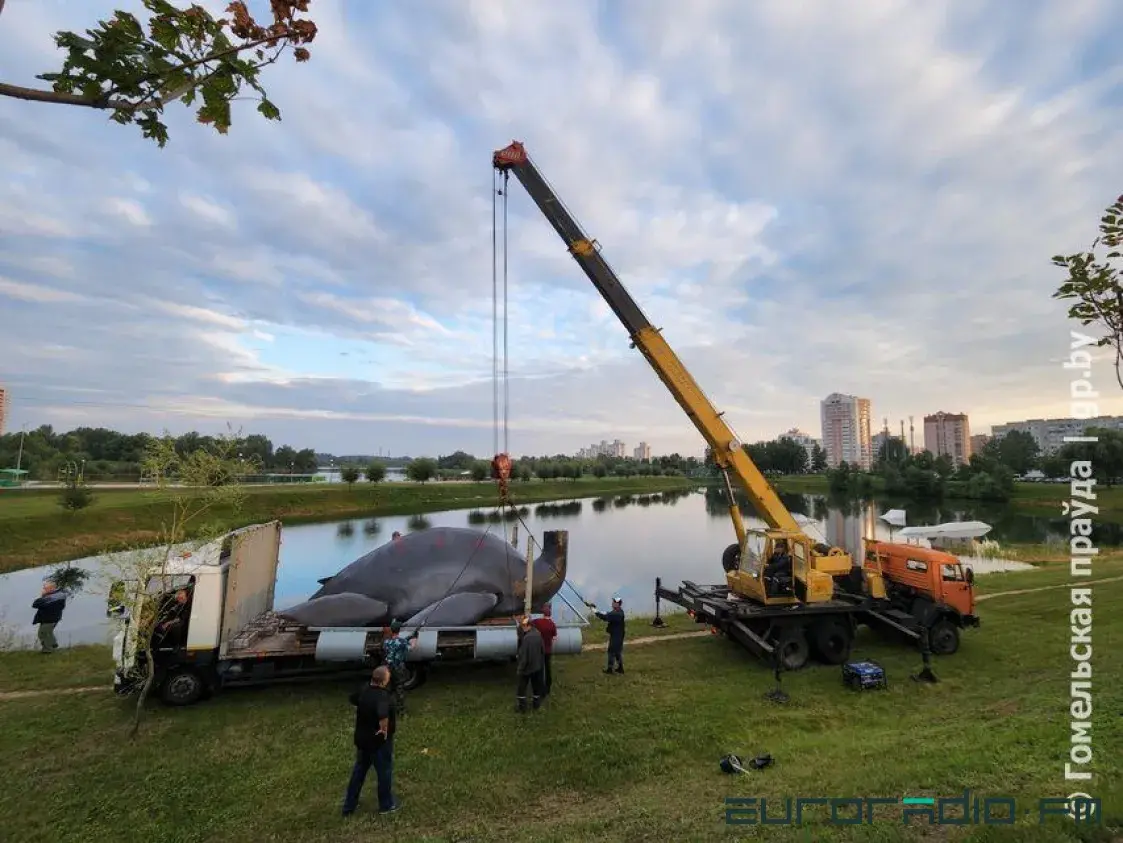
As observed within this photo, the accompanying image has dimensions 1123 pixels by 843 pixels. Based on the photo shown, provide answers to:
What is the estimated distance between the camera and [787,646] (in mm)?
12438

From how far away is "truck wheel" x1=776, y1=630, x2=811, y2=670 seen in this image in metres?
12.4

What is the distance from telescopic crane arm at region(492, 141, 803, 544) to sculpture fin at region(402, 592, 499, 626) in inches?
257

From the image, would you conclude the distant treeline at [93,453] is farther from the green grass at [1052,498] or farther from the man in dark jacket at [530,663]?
the green grass at [1052,498]

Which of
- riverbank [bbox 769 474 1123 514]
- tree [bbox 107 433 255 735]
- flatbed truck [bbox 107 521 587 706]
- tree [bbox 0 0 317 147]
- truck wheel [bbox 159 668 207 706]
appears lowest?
riverbank [bbox 769 474 1123 514]

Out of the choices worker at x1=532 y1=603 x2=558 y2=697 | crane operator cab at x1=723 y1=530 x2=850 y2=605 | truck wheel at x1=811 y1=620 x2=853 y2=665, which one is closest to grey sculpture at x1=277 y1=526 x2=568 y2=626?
worker at x1=532 y1=603 x2=558 y2=697

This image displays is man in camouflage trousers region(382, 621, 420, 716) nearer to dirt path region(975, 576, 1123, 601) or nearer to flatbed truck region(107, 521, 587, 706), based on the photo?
flatbed truck region(107, 521, 587, 706)

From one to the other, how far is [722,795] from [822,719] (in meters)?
3.90

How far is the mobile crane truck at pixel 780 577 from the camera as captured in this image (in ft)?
41.7

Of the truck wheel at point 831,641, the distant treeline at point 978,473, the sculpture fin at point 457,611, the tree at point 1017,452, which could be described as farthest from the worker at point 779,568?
the tree at point 1017,452

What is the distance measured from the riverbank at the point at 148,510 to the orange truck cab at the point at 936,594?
15.9 meters

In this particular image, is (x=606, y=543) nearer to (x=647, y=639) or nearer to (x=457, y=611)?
(x=647, y=639)

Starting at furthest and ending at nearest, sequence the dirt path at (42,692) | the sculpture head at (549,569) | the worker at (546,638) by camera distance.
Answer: the sculpture head at (549,569)
the dirt path at (42,692)
the worker at (546,638)

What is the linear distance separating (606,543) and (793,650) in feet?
93.6

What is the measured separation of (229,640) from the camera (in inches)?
413
